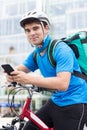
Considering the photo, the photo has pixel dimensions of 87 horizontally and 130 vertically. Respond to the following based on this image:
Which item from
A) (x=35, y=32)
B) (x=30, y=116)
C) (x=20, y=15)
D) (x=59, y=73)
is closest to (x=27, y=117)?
(x=30, y=116)

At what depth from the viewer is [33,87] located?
2287 millimetres

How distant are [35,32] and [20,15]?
23137 mm

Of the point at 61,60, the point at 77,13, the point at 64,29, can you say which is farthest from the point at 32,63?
the point at 77,13

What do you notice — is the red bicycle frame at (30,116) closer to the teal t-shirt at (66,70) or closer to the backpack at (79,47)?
the teal t-shirt at (66,70)

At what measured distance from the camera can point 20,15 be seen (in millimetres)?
25125

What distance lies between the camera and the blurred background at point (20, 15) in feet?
80.8

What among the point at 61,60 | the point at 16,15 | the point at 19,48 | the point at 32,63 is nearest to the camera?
the point at 61,60

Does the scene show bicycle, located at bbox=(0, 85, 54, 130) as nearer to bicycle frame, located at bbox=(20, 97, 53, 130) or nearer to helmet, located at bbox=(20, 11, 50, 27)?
bicycle frame, located at bbox=(20, 97, 53, 130)

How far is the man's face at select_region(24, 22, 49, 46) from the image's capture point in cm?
228

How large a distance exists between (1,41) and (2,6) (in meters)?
3.21

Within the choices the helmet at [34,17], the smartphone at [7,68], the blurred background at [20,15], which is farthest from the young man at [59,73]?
the blurred background at [20,15]

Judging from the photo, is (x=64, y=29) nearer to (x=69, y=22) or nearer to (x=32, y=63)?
(x=69, y=22)

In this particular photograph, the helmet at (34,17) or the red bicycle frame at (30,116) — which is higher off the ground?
the helmet at (34,17)

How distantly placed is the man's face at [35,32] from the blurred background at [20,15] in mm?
20675
